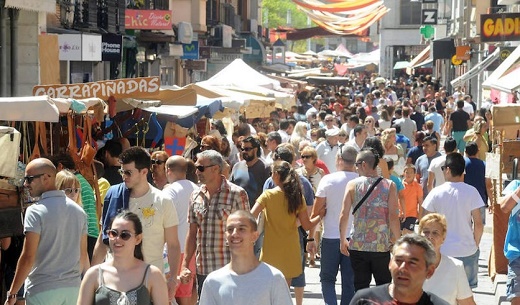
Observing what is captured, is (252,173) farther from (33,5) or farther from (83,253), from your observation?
(33,5)

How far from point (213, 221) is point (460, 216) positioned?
230cm

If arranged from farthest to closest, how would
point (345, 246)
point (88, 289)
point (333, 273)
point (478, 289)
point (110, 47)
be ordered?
1. point (110, 47)
2. point (478, 289)
3. point (333, 273)
4. point (345, 246)
5. point (88, 289)

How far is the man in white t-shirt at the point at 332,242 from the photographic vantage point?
11352mm

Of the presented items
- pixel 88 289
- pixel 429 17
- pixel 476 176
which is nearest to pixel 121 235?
pixel 88 289

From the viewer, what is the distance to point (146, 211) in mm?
8656

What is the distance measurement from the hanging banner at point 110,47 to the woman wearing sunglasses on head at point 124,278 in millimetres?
18707

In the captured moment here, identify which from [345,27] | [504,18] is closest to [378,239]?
[504,18]

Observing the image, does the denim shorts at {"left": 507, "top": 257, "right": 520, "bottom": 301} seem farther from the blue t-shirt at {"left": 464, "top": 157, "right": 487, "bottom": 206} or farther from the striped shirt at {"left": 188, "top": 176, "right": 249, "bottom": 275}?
the blue t-shirt at {"left": 464, "top": 157, "right": 487, "bottom": 206}

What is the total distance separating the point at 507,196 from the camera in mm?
10094

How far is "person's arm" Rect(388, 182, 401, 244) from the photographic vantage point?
34.3 ft

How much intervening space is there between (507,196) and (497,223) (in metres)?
0.66

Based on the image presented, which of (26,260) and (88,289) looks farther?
(26,260)

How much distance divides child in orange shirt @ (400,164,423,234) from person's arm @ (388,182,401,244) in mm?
4519

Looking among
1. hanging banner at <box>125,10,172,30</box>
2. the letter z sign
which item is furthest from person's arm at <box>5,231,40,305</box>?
the letter z sign
